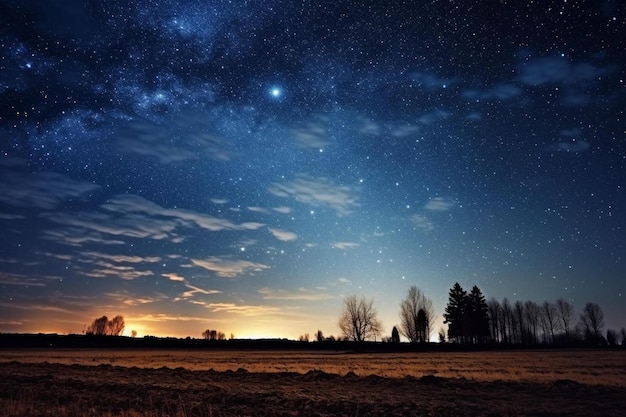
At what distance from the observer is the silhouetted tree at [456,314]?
111 meters

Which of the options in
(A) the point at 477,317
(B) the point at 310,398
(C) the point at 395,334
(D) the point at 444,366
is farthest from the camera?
(C) the point at 395,334

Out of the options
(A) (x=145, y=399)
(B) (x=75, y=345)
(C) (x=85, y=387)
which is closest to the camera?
(A) (x=145, y=399)

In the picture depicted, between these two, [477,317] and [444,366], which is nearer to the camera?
[444,366]

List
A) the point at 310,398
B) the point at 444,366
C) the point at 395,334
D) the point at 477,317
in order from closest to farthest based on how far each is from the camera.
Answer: the point at 310,398 < the point at 444,366 < the point at 477,317 < the point at 395,334

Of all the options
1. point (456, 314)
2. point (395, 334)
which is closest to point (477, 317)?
point (456, 314)

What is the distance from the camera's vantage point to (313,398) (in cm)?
1540

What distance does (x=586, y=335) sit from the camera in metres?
135

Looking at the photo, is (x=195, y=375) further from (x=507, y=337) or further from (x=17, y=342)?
(x=507, y=337)

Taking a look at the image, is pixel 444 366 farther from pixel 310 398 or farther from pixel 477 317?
pixel 477 317

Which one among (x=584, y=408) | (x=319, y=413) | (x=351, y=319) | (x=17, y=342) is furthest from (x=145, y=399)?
(x=17, y=342)

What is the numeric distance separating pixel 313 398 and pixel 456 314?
354ft

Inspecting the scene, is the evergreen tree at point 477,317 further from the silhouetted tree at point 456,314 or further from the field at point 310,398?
the field at point 310,398

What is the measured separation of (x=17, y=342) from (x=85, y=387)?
4409 inches

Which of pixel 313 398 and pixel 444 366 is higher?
pixel 313 398
